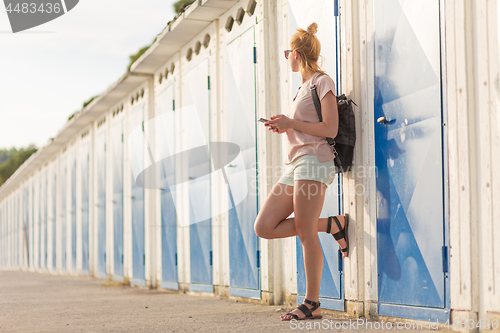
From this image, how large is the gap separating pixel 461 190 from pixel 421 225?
479 millimetres

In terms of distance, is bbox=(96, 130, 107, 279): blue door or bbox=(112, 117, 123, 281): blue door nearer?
bbox=(112, 117, 123, 281): blue door

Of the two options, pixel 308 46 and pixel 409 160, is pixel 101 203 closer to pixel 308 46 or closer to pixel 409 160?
pixel 308 46

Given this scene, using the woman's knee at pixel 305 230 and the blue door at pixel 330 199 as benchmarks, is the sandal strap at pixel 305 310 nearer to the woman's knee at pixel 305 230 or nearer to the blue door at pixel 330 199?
Result: the woman's knee at pixel 305 230

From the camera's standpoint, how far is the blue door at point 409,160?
12.9 ft

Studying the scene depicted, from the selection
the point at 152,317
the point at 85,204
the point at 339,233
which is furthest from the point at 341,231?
the point at 85,204

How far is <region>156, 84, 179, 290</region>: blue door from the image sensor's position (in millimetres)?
9258

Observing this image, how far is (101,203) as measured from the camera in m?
14.1

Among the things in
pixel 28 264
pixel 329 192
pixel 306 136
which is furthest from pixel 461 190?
pixel 28 264

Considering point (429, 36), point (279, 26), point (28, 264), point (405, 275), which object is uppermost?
point (279, 26)

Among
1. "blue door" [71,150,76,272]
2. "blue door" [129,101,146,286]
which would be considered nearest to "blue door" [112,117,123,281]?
"blue door" [129,101,146,286]

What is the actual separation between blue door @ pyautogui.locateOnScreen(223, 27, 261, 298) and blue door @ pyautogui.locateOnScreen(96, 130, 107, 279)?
281 inches

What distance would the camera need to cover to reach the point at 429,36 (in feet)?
13.2

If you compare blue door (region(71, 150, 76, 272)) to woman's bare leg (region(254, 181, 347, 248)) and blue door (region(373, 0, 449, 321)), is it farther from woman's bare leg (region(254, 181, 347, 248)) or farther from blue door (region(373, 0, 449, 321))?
blue door (region(373, 0, 449, 321))

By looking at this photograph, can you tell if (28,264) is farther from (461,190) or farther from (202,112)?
(461,190)
